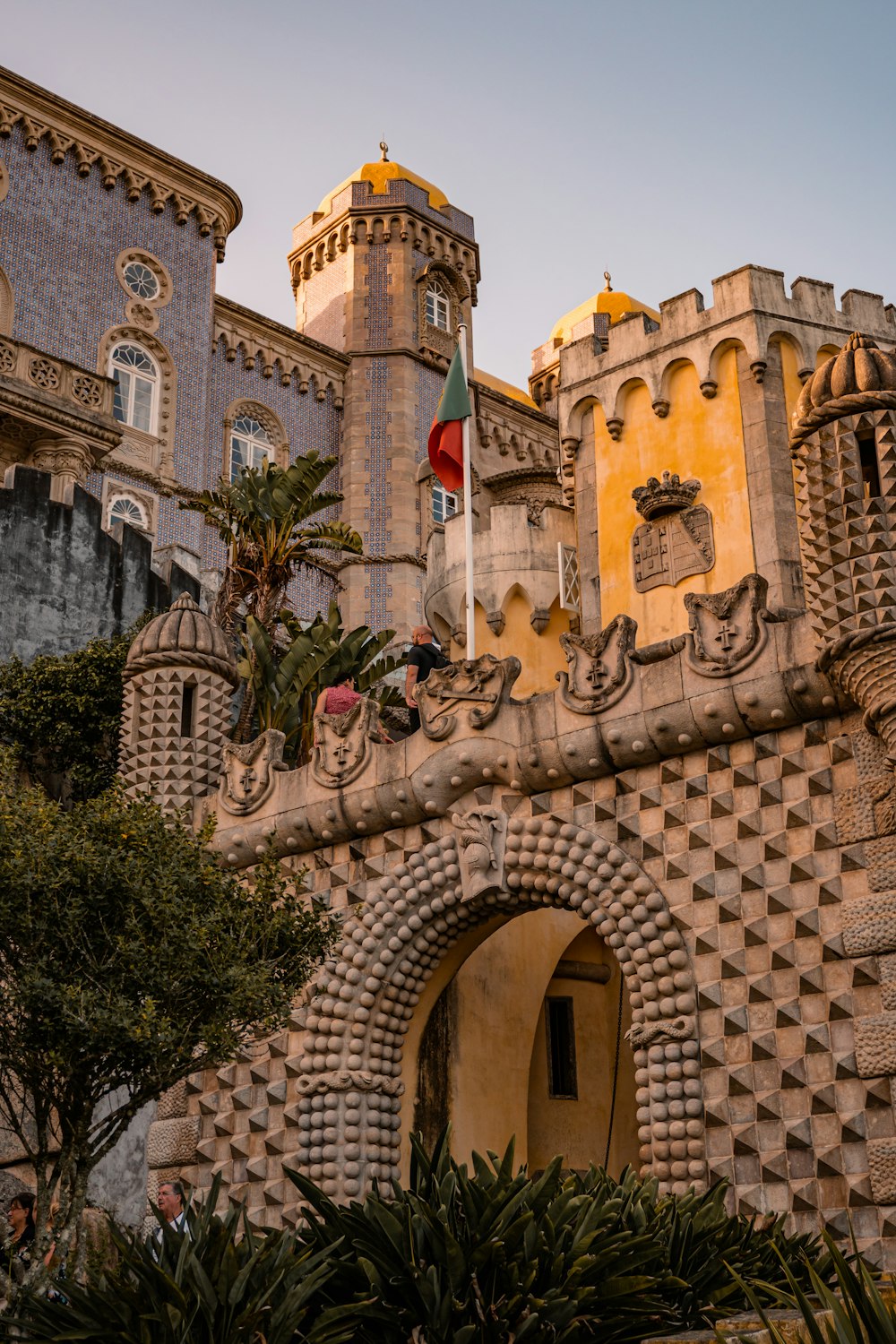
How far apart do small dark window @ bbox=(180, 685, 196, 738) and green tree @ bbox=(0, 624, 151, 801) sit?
2.88 m

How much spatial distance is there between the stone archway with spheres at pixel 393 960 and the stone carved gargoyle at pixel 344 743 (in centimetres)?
122

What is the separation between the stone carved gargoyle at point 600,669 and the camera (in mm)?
14000

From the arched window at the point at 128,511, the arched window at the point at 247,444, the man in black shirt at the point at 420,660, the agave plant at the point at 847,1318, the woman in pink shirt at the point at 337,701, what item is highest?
the arched window at the point at 247,444

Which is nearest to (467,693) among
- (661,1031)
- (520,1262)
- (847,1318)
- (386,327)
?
(661,1031)

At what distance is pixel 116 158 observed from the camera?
38781 mm

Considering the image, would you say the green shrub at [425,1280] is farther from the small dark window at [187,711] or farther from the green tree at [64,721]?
the green tree at [64,721]

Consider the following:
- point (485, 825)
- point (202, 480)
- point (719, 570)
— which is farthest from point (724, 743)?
point (202, 480)

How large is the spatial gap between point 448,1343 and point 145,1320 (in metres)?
1.54

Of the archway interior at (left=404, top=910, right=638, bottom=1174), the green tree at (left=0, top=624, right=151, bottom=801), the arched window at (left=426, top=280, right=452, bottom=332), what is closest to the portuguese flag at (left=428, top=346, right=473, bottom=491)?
the green tree at (left=0, top=624, right=151, bottom=801)

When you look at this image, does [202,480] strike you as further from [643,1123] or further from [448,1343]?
[448,1343]

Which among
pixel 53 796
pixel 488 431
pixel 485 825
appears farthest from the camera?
pixel 488 431

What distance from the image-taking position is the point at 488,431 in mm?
45156

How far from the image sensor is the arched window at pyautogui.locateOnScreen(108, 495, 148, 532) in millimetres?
36344

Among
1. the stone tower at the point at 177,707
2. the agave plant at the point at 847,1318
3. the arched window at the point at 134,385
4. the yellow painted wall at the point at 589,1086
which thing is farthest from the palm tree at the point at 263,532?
the agave plant at the point at 847,1318
